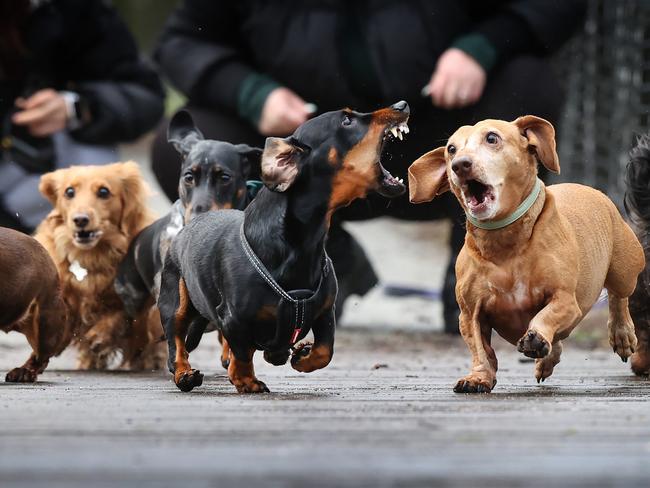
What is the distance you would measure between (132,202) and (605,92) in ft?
17.8

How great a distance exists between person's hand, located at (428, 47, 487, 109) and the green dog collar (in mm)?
2651

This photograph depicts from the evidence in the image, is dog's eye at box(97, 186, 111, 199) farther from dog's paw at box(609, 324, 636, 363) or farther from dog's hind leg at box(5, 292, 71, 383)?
dog's paw at box(609, 324, 636, 363)

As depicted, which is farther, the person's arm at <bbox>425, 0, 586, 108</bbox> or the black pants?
the black pants

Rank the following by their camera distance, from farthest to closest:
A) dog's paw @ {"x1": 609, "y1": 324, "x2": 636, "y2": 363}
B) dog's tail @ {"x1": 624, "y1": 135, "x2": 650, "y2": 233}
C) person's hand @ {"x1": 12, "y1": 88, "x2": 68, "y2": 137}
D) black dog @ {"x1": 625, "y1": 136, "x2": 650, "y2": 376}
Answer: person's hand @ {"x1": 12, "y1": 88, "x2": 68, "y2": 137}, dog's tail @ {"x1": 624, "y1": 135, "x2": 650, "y2": 233}, black dog @ {"x1": 625, "y1": 136, "x2": 650, "y2": 376}, dog's paw @ {"x1": 609, "y1": 324, "x2": 636, "y2": 363}

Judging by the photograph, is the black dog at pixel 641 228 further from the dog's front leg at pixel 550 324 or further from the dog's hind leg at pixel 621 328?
the dog's front leg at pixel 550 324

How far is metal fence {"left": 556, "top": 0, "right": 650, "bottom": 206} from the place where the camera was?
9273mm

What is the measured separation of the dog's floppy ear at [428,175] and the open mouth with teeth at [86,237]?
67.1 inches

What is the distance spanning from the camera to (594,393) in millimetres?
3701

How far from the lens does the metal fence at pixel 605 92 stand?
365 inches

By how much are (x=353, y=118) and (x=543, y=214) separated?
2.17 feet

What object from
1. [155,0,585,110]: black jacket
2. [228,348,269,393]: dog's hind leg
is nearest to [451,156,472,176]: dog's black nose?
[228,348,269,393]: dog's hind leg

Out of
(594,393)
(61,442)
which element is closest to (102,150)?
(594,393)

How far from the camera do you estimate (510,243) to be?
3885 mm

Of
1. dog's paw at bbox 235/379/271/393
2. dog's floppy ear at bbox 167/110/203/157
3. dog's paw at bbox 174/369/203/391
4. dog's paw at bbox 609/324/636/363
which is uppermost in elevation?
dog's floppy ear at bbox 167/110/203/157
